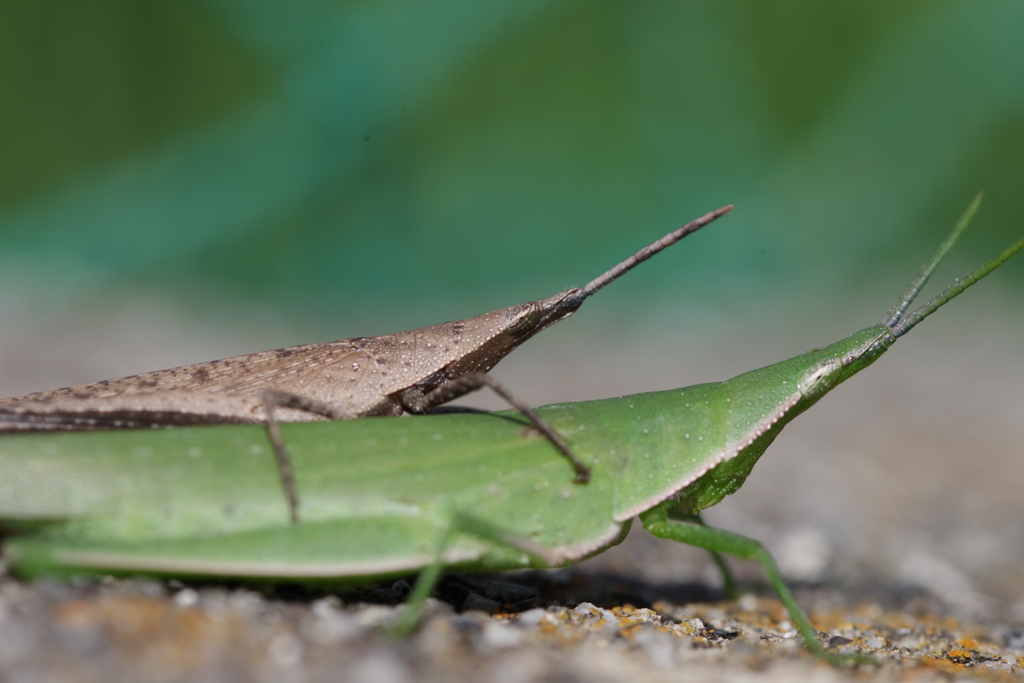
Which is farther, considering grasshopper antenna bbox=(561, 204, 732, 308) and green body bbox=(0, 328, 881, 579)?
grasshopper antenna bbox=(561, 204, 732, 308)

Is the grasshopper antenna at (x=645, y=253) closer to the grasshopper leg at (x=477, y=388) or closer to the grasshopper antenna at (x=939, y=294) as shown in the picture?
the grasshopper leg at (x=477, y=388)

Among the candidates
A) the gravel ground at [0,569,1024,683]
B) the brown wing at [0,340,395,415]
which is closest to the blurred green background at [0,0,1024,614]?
the gravel ground at [0,569,1024,683]

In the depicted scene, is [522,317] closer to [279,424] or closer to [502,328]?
[502,328]

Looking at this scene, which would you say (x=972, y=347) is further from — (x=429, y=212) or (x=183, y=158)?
(x=183, y=158)

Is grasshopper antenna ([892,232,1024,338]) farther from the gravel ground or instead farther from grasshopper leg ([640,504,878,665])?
the gravel ground

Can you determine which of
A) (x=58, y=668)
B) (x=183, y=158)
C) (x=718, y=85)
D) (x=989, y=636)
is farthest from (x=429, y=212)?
(x=58, y=668)
